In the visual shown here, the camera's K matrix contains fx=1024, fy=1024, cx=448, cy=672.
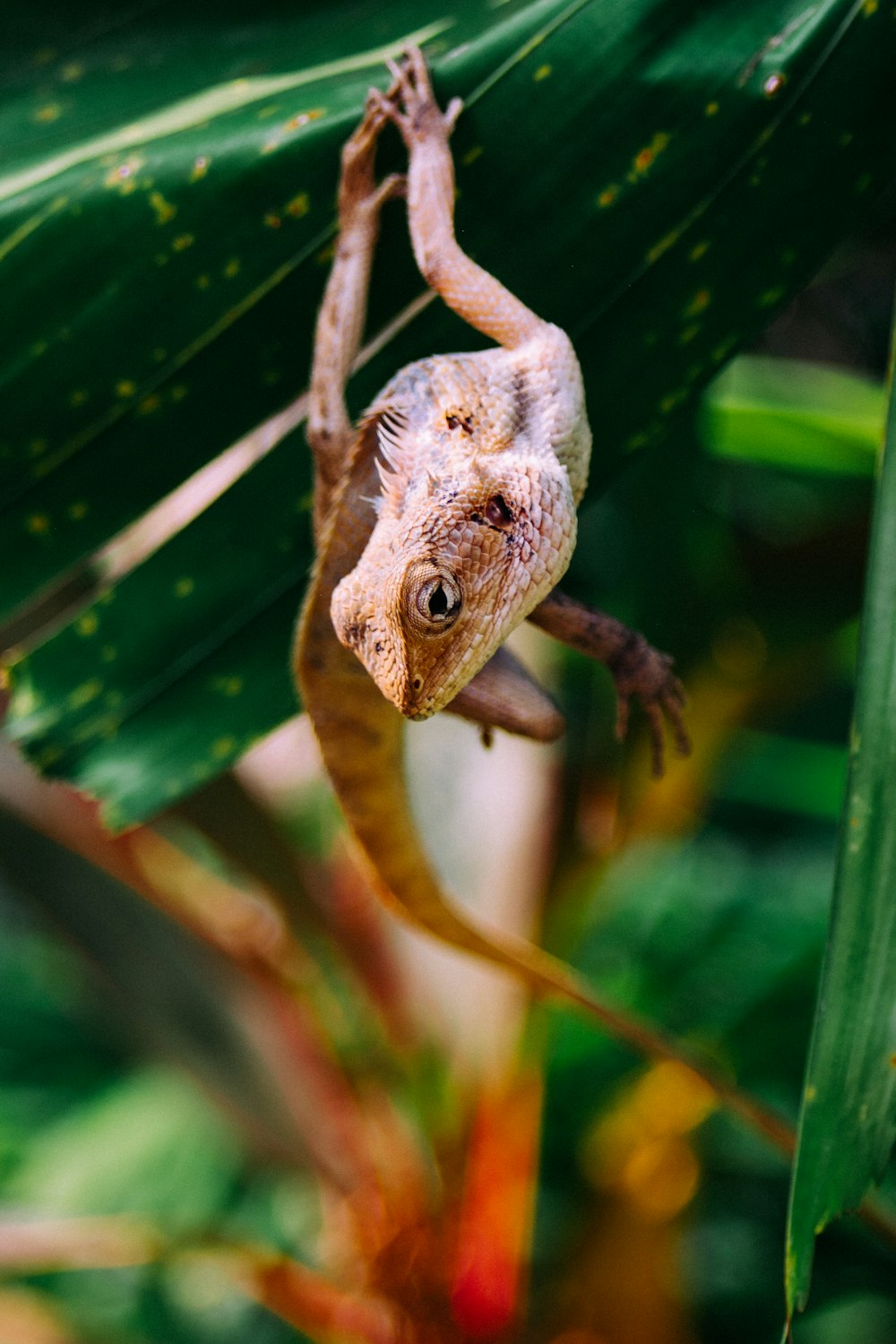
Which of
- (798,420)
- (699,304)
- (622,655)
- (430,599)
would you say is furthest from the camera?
(798,420)

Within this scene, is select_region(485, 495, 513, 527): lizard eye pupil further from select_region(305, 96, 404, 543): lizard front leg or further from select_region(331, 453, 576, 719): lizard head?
select_region(305, 96, 404, 543): lizard front leg

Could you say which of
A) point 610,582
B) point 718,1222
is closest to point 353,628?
point 610,582

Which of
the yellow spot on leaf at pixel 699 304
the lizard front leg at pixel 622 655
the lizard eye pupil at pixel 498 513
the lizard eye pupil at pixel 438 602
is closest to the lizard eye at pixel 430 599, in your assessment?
the lizard eye pupil at pixel 438 602

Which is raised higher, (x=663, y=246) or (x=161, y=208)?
(x=161, y=208)

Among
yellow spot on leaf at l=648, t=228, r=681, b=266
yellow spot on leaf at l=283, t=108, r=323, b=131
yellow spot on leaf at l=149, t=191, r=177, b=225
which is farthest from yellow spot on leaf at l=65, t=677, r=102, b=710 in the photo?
yellow spot on leaf at l=648, t=228, r=681, b=266

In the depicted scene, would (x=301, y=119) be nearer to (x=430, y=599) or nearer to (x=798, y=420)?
(x=430, y=599)

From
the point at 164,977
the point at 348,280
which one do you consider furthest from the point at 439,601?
the point at 164,977

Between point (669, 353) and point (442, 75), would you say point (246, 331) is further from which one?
point (669, 353)
